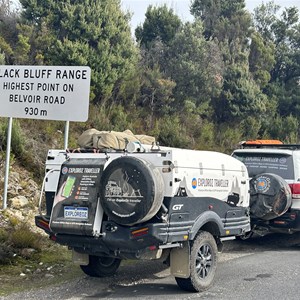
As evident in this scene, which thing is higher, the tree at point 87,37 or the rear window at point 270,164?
the tree at point 87,37

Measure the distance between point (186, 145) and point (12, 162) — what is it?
7.05m

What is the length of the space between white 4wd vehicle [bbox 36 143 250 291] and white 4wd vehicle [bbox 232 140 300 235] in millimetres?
2170

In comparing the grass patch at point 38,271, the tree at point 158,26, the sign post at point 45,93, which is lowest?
the grass patch at point 38,271

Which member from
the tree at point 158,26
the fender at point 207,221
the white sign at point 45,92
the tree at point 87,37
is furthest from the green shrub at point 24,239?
the tree at point 158,26

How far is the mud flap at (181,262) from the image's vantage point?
246 inches

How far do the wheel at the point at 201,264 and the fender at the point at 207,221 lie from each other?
0.17m

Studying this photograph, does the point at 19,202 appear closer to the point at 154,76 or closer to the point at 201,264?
the point at 201,264

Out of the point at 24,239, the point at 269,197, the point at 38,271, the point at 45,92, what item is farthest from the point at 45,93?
the point at 269,197

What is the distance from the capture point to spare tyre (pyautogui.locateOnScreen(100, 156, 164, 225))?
5.73 metres

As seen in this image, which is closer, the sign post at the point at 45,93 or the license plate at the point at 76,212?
the license plate at the point at 76,212

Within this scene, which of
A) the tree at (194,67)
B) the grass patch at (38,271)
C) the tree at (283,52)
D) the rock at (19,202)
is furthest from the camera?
the tree at (283,52)

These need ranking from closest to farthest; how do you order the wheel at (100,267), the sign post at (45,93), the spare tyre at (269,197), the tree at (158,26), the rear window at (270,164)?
the wheel at (100,267) < the spare tyre at (269,197) < the rear window at (270,164) < the sign post at (45,93) < the tree at (158,26)

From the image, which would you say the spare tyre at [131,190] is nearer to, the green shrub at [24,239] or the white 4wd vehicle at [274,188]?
the green shrub at [24,239]

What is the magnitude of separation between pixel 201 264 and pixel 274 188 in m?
2.80
